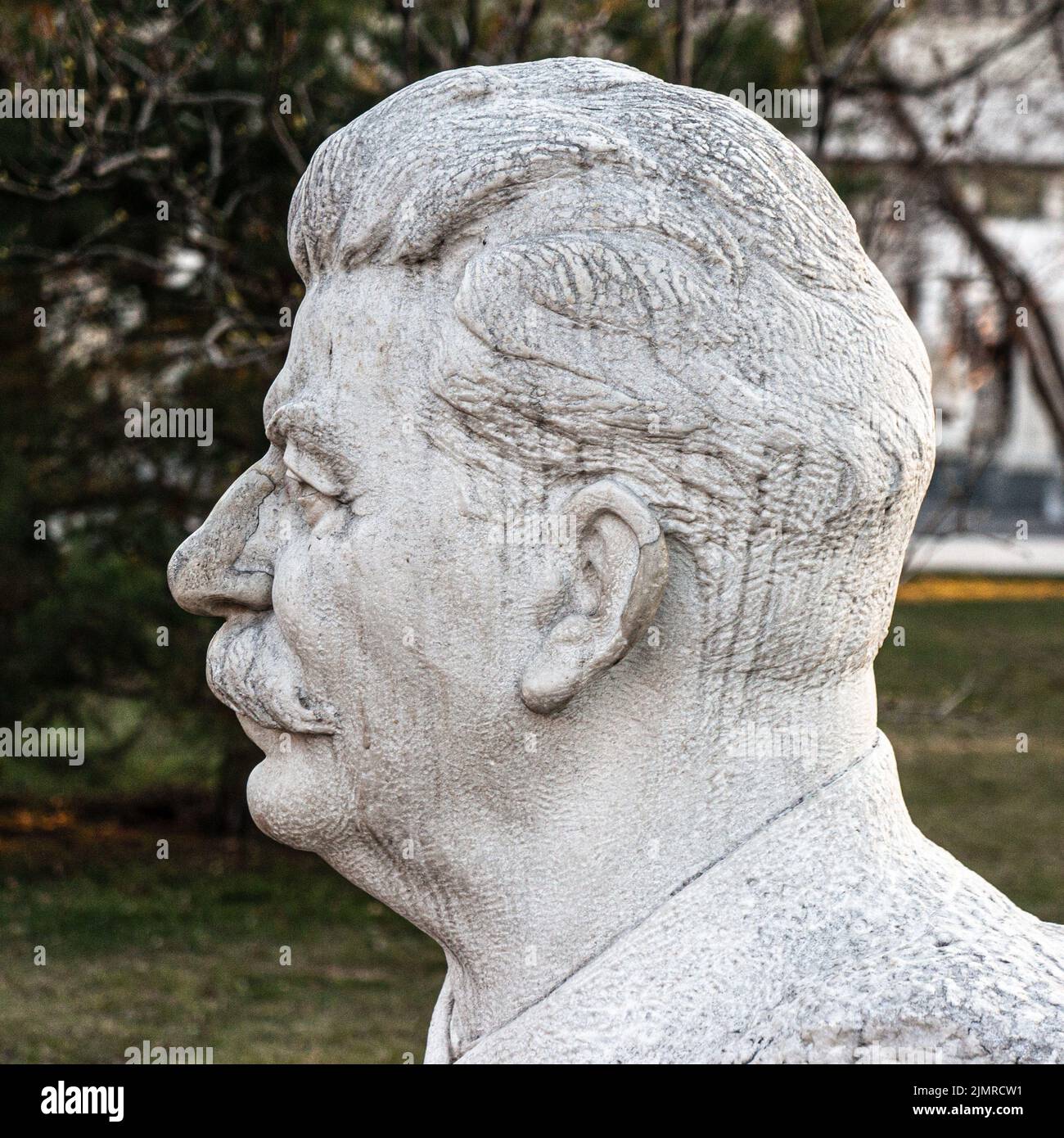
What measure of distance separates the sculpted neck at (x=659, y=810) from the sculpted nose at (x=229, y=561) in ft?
1.67

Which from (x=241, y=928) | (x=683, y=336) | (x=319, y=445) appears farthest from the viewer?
(x=241, y=928)

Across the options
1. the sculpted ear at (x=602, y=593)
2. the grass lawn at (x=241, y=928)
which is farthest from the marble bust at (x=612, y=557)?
the grass lawn at (x=241, y=928)

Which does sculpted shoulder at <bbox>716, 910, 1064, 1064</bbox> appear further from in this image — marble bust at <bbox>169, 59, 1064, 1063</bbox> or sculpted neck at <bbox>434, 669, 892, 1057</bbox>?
sculpted neck at <bbox>434, 669, 892, 1057</bbox>

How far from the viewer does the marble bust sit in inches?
81.6

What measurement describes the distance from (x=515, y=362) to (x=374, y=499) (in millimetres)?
262

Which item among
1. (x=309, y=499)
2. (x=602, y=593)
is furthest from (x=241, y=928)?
(x=602, y=593)

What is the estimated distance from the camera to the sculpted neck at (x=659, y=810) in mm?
2156

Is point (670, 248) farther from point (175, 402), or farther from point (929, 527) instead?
point (175, 402)

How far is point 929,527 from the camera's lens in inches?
255

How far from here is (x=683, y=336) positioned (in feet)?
6.79

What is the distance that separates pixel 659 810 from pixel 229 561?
2.27 feet

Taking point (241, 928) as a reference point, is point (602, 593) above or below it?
above

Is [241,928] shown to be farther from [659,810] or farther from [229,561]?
[659,810]

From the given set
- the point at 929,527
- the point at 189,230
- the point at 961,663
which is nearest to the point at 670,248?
the point at 929,527
